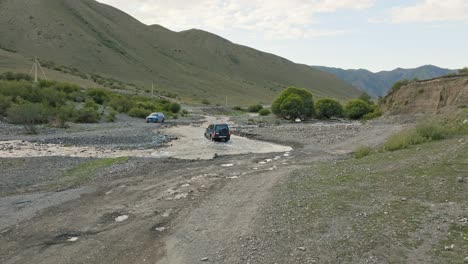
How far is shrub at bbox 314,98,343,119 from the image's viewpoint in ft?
254

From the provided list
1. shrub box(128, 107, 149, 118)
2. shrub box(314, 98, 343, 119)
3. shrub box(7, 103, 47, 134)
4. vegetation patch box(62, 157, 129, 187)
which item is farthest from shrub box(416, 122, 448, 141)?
shrub box(314, 98, 343, 119)

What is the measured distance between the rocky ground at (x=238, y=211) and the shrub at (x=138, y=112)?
44388mm

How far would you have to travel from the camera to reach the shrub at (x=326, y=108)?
77.4 m

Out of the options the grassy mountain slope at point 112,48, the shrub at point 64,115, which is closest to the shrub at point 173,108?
the shrub at point 64,115

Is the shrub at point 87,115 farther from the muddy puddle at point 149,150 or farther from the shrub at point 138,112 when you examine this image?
the muddy puddle at point 149,150

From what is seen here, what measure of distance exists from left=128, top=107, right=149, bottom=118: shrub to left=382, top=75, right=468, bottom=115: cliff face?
3634 cm

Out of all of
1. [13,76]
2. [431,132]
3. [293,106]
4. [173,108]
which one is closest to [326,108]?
[293,106]

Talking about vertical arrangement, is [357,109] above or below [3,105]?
below

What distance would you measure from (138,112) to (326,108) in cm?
3155

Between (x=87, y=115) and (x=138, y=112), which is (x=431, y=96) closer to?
(x=138, y=112)

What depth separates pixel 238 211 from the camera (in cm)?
1328

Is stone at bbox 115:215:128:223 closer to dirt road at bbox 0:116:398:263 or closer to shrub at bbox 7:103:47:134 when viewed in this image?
dirt road at bbox 0:116:398:263

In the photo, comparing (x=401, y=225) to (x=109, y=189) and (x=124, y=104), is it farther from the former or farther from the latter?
(x=124, y=104)

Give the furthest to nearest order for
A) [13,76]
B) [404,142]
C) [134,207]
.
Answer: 1. [13,76]
2. [404,142]
3. [134,207]
